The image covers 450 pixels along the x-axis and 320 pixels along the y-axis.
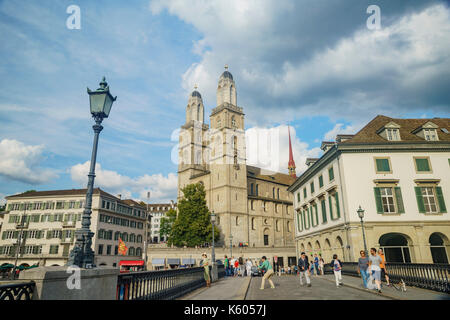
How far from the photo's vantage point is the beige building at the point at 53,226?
50344mm

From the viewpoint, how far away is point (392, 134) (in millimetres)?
25078

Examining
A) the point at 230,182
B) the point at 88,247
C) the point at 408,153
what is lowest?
the point at 88,247

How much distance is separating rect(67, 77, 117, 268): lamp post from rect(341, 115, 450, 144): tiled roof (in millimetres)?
21620

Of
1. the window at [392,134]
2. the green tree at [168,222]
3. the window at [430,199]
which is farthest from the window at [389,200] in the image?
the green tree at [168,222]

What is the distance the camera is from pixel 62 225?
5216cm

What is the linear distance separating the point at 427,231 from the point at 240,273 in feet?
55.4

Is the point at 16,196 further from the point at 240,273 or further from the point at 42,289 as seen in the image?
the point at 42,289

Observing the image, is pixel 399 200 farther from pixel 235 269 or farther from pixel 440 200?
pixel 235 269

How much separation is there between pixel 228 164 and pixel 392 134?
38572mm

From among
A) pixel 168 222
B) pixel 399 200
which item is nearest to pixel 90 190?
pixel 399 200
